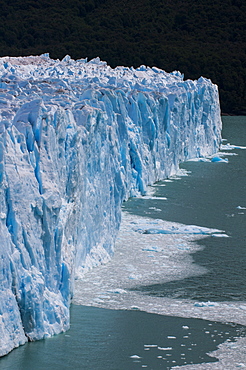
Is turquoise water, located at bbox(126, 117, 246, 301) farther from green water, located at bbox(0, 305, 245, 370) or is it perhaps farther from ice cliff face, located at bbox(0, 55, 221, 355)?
ice cliff face, located at bbox(0, 55, 221, 355)

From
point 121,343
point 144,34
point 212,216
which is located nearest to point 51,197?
point 121,343

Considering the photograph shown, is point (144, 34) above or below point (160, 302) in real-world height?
above

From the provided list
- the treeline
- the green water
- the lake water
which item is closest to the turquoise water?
the lake water

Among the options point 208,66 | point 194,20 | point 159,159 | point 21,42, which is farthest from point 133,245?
point 194,20

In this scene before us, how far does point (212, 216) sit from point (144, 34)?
149ft

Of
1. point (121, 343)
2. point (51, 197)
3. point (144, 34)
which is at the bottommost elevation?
point (121, 343)

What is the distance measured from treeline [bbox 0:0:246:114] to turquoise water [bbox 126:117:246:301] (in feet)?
82.8

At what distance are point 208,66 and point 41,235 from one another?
→ 150 ft

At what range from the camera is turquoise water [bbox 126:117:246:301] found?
11.8 metres

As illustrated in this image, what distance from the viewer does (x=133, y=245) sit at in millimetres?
14242

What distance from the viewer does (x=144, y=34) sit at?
200ft

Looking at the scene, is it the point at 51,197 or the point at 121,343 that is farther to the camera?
the point at 51,197

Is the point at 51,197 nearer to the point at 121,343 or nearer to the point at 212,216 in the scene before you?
the point at 121,343

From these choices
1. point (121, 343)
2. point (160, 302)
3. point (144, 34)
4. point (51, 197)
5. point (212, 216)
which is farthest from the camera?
point (144, 34)
